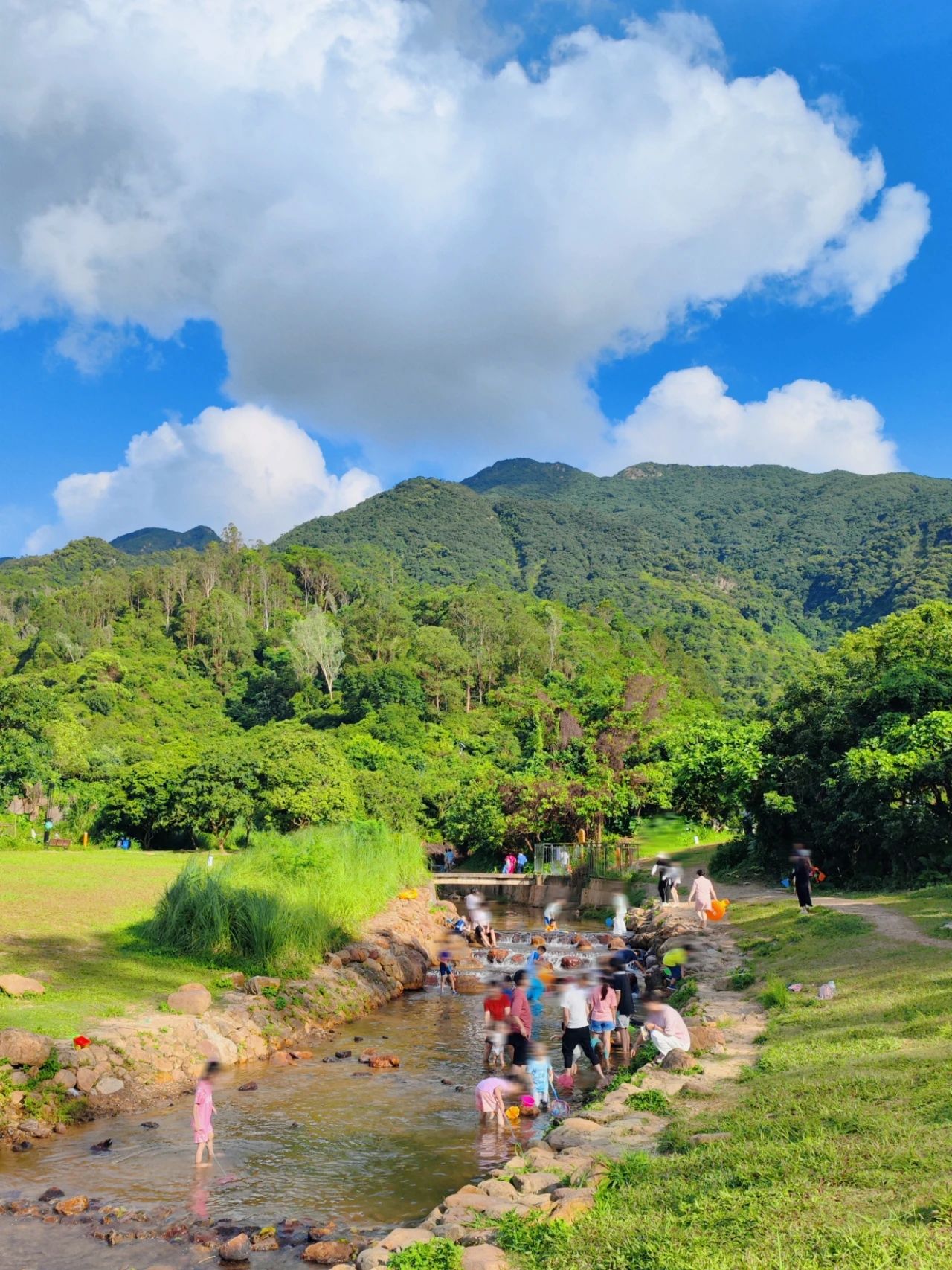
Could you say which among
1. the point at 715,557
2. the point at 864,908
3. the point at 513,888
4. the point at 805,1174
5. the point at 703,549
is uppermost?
the point at 703,549

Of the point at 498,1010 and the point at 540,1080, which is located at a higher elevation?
the point at 498,1010

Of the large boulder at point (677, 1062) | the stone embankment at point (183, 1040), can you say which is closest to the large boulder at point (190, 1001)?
the stone embankment at point (183, 1040)

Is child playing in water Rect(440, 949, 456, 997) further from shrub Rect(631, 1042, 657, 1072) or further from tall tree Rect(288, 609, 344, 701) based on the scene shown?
tall tree Rect(288, 609, 344, 701)

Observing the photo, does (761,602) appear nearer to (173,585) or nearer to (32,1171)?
(173,585)

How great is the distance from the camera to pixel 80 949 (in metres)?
18.4

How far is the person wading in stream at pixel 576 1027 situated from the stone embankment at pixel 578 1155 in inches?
59.3

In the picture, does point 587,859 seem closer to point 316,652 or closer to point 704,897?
point 704,897

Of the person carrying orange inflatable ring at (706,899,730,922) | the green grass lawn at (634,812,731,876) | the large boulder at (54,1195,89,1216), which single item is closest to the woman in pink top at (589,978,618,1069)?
the large boulder at (54,1195,89,1216)

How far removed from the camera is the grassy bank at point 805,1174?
5617 mm

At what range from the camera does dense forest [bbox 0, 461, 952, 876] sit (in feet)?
94.4

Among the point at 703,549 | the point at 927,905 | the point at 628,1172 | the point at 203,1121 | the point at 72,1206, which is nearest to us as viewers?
the point at 628,1172

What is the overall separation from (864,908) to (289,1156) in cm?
1471

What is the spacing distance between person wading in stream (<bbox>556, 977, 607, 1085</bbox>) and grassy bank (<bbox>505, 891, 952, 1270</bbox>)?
9.17 feet

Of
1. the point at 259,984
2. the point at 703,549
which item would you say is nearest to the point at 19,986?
the point at 259,984
